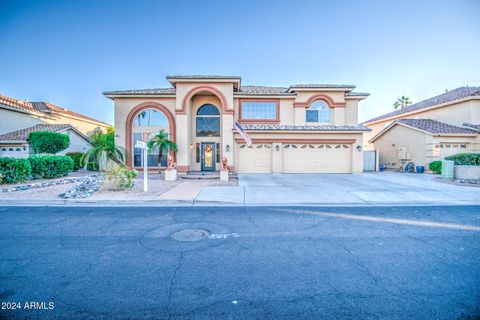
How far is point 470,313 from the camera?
265cm

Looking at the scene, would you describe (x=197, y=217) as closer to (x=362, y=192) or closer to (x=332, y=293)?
(x=332, y=293)

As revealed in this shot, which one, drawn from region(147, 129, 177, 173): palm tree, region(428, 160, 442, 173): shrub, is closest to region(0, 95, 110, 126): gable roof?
region(147, 129, 177, 173): palm tree

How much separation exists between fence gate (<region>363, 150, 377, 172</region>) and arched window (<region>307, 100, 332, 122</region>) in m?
5.54

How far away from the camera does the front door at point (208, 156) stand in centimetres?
1927

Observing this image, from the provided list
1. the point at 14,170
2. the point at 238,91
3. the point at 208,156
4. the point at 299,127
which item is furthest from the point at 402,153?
the point at 14,170

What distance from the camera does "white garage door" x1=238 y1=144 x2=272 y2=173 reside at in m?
18.3

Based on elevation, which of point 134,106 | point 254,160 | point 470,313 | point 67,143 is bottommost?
point 470,313

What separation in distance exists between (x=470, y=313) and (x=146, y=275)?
429 cm

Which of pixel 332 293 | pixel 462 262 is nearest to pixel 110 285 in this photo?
pixel 332 293

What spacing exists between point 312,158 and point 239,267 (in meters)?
16.0

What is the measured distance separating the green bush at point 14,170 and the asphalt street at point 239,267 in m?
7.17

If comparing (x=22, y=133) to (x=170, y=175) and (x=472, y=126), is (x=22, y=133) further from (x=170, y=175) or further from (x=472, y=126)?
(x=472, y=126)

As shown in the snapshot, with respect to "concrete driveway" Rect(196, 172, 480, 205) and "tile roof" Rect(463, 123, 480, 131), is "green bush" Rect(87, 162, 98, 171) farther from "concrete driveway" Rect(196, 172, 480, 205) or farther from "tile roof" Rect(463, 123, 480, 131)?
"tile roof" Rect(463, 123, 480, 131)

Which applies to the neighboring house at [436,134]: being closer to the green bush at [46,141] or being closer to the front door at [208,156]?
the front door at [208,156]
